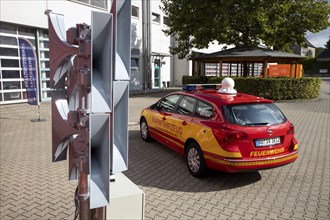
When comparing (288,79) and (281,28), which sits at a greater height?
(281,28)

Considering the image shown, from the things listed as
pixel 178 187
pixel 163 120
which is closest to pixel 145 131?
pixel 163 120

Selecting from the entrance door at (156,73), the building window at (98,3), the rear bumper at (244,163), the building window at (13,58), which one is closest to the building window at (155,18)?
the entrance door at (156,73)

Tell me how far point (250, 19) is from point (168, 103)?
14331 millimetres

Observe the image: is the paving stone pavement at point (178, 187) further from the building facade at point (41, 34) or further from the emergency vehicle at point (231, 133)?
the building facade at point (41, 34)

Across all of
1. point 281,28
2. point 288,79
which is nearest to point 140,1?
point 281,28

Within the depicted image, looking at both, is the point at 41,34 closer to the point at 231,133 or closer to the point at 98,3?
the point at 98,3

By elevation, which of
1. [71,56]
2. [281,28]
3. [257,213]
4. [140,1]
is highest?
[140,1]

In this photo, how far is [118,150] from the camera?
1597mm

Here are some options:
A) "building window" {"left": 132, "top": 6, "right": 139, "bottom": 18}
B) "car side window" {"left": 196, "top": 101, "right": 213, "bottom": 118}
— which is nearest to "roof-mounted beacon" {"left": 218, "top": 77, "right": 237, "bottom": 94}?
"car side window" {"left": 196, "top": 101, "right": 213, "bottom": 118}

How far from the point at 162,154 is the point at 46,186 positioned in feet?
9.13

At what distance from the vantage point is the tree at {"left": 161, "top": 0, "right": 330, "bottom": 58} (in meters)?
19.2

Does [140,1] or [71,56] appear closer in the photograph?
[71,56]

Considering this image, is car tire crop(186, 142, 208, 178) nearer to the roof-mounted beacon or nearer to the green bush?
the roof-mounted beacon

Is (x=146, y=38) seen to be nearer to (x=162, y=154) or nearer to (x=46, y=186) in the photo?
(x=162, y=154)
